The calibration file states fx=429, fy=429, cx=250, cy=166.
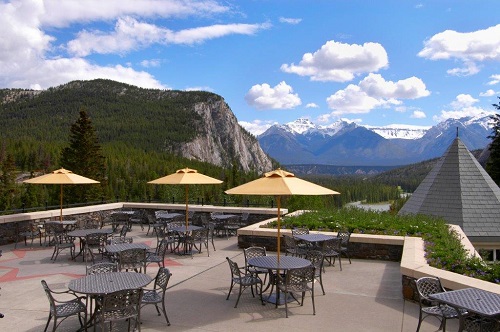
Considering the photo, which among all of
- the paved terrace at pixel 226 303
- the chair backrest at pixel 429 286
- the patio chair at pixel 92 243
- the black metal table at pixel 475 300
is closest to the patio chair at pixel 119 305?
the paved terrace at pixel 226 303

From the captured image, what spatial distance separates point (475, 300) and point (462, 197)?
17246mm

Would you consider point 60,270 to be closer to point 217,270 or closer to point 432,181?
point 217,270

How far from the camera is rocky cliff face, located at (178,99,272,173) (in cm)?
16061

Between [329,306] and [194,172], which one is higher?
[194,172]

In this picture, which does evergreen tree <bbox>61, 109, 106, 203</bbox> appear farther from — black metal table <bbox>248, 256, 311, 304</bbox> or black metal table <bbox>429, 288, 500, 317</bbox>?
black metal table <bbox>429, 288, 500, 317</bbox>

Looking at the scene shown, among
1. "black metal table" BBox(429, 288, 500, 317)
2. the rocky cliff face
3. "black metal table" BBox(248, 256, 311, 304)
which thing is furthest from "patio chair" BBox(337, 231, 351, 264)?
the rocky cliff face

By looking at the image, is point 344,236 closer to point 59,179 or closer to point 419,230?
point 419,230

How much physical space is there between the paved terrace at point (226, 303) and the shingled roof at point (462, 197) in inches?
443

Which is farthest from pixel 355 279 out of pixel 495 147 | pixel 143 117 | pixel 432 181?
pixel 143 117

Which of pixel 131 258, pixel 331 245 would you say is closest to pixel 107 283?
pixel 131 258

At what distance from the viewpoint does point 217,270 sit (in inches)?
426

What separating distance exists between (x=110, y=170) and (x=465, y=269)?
88.9 meters

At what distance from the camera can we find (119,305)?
598 cm

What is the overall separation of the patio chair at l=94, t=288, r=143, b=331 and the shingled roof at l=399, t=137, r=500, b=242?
725 inches
